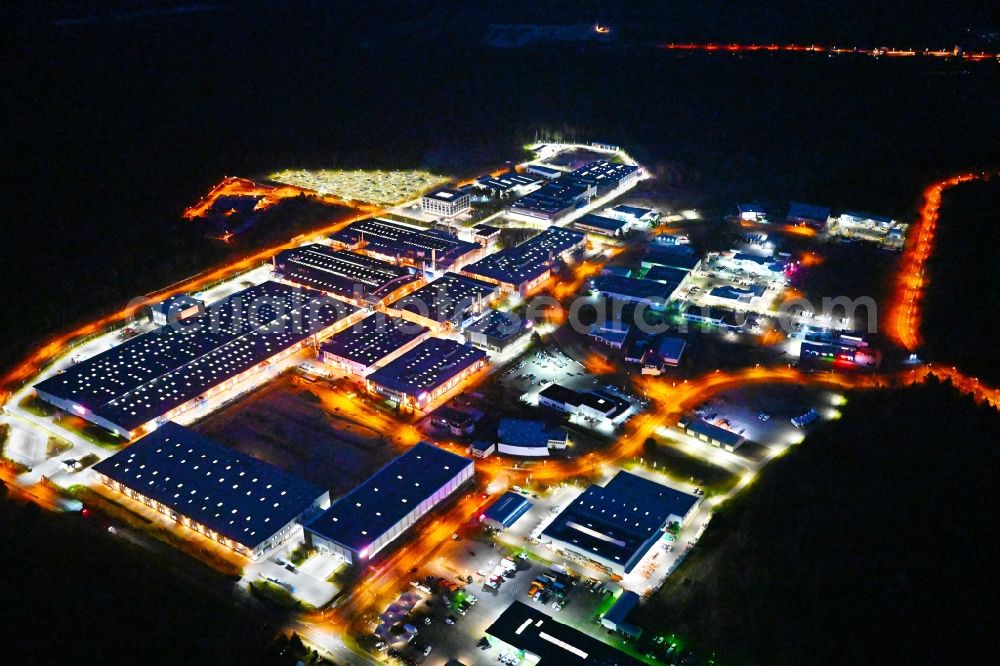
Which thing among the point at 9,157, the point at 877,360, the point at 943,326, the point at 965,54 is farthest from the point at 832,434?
the point at 965,54

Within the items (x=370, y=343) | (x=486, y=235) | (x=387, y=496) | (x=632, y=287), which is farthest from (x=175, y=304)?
(x=632, y=287)

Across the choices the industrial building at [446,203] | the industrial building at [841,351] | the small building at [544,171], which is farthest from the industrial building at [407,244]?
the industrial building at [841,351]

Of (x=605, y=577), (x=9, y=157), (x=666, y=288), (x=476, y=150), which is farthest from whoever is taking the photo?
(x=476, y=150)

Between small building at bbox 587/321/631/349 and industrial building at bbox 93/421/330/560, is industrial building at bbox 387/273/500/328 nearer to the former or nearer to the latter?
small building at bbox 587/321/631/349

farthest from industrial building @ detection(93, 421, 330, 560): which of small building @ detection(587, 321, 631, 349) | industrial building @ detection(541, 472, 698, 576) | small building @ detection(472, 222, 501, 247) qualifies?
small building @ detection(472, 222, 501, 247)

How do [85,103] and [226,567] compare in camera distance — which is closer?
[226,567]

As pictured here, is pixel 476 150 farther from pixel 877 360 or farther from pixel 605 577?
pixel 605 577
